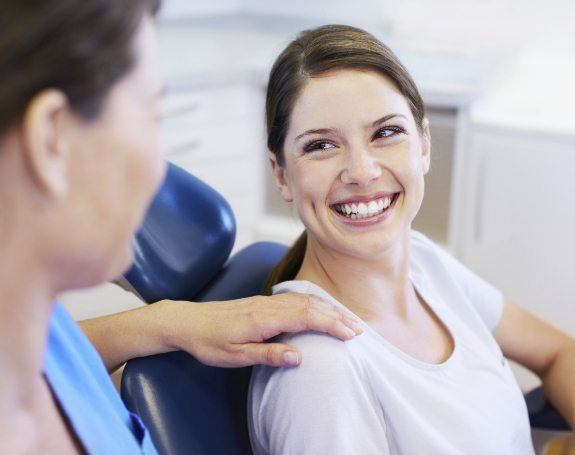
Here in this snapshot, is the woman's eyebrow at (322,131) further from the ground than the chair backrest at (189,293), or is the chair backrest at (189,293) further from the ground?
the woman's eyebrow at (322,131)

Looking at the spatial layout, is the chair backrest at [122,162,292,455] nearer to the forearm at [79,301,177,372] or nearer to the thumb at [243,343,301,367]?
the forearm at [79,301,177,372]

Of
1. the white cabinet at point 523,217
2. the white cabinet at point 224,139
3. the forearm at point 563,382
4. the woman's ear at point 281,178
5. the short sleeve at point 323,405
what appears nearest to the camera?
the short sleeve at point 323,405

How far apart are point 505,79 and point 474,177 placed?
421 mm

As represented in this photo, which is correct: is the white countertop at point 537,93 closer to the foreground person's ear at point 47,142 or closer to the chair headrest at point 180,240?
the chair headrest at point 180,240

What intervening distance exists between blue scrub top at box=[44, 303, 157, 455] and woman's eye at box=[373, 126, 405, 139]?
1.61 feet

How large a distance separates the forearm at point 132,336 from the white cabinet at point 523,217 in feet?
4.88

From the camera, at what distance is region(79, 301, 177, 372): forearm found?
1.12 meters

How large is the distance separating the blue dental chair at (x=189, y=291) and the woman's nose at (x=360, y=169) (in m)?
0.24

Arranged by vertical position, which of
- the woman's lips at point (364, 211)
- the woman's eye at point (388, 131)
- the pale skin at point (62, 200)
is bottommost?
the woman's lips at point (364, 211)

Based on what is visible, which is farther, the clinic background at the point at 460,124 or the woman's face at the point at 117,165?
the clinic background at the point at 460,124

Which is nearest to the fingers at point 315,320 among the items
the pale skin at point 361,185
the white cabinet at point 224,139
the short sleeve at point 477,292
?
the pale skin at point 361,185

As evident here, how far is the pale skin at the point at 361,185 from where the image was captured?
115cm

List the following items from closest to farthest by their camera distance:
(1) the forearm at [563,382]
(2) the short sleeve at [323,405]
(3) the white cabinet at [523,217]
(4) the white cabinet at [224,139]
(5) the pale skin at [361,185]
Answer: (2) the short sleeve at [323,405], (5) the pale skin at [361,185], (1) the forearm at [563,382], (3) the white cabinet at [523,217], (4) the white cabinet at [224,139]

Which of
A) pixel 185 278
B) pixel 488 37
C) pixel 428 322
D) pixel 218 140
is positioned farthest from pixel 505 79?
pixel 185 278
